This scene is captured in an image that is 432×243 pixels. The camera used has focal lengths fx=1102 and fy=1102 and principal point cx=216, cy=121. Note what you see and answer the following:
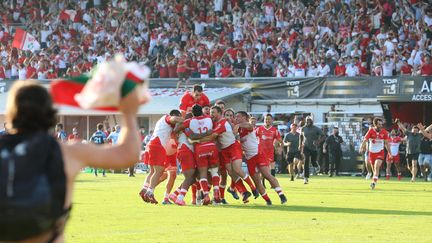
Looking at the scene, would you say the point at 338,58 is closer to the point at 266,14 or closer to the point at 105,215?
the point at 266,14

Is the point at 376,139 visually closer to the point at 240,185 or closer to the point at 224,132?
the point at 240,185

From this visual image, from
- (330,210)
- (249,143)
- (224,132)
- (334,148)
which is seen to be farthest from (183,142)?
(334,148)

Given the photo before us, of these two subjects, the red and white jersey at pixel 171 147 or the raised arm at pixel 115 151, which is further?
the red and white jersey at pixel 171 147

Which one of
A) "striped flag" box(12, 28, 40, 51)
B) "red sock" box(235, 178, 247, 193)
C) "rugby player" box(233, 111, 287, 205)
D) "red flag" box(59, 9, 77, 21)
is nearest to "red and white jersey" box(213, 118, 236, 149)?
"rugby player" box(233, 111, 287, 205)

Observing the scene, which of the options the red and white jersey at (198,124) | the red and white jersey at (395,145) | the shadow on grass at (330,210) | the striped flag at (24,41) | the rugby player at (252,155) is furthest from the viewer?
the striped flag at (24,41)

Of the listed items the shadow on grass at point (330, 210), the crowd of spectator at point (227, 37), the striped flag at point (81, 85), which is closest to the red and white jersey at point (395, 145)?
the crowd of spectator at point (227, 37)

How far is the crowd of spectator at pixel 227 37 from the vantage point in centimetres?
4103

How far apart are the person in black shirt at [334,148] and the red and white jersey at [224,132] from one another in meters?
17.9

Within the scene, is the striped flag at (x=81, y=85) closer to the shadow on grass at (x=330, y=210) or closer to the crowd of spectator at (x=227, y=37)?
the shadow on grass at (x=330, y=210)

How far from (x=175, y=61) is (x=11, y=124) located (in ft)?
128

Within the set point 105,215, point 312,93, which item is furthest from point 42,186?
point 312,93

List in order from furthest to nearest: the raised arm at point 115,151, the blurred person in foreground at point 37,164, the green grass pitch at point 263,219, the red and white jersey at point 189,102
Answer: the red and white jersey at point 189,102 < the green grass pitch at point 263,219 < the raised arm at point 115,151 < the blurred person in foreground at point 37,164

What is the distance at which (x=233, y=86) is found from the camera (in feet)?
137

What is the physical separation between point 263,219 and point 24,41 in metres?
31.8
